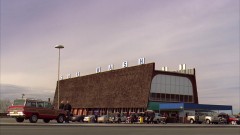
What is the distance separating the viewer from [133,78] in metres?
73.2

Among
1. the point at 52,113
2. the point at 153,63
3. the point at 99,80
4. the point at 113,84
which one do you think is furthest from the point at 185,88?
the point at 52,113

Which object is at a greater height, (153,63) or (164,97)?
(153,63)

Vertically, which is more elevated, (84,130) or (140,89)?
(140,89)

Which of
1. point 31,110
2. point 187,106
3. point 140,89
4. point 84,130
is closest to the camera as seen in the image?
point 84,130

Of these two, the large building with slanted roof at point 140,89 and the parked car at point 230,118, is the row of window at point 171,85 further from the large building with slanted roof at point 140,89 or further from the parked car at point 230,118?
the parked car at point 230,118

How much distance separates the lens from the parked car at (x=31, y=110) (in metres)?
28.1

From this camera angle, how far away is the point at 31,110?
93.3 ft


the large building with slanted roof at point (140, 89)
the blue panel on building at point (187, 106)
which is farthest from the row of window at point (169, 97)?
the blue panel on building at point (187, 106)

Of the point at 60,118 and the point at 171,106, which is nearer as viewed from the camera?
the point at 60,118

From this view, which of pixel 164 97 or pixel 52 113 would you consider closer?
pixel 52 113

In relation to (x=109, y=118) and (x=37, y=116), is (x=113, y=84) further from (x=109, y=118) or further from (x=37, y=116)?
(x=37, y=116)

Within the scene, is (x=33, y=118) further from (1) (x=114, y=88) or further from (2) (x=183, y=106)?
(1) (x=114, y=88)

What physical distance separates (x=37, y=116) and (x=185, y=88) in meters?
49.1

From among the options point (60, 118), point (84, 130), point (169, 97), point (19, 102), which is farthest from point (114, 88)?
point (84, 130)
